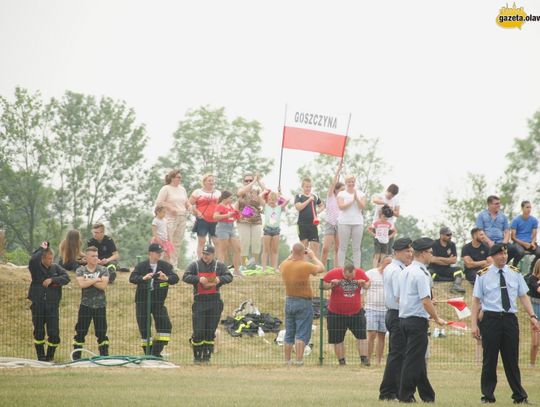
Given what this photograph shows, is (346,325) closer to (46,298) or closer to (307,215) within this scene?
(307,215)

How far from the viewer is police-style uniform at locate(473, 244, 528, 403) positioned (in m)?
11.3

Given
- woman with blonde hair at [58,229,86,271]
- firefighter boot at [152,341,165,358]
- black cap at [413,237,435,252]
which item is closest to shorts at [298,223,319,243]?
woman with blonde hair at [58,229,86,271]

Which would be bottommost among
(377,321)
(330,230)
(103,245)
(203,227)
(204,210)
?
(377,321)

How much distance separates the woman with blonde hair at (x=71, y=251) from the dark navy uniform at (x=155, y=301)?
6.59ft

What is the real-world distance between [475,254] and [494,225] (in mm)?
794

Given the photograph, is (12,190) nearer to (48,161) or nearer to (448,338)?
(48,161)

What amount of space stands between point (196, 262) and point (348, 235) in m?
4.79

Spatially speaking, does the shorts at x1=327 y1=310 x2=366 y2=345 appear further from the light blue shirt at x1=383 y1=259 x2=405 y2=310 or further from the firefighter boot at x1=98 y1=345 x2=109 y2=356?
the light blue shirt at x1=383 y1=259 x2=405 y2=310

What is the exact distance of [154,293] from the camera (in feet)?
55.4

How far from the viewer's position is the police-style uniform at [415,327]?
36.0 ft

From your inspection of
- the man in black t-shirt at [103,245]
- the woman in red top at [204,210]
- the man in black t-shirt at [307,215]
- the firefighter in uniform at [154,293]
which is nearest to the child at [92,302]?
the firefighter in uniform at [154,293]

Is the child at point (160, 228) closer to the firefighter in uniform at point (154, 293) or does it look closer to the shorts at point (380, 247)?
the firefighter in uniform at point (154, 293)

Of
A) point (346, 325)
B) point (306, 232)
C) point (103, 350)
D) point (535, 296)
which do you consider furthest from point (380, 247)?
point (103, 350)

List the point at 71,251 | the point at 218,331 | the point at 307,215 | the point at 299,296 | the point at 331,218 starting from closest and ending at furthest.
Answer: the point at 299,296 → the point at 71,251 → the point at 218,331 → the point at 307,215 → the point at 331,218
